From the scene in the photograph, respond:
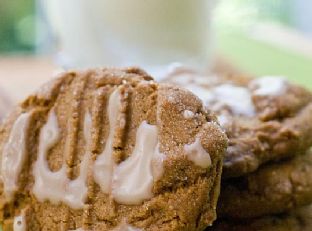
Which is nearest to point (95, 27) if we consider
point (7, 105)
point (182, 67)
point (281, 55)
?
point (7, 105)

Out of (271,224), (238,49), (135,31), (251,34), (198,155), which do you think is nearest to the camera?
(198,155)

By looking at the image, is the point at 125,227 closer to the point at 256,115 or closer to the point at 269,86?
the point at 256,115

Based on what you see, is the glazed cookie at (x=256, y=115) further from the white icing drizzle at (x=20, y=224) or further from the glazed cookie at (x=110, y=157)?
the white icing drizzle at (x=20, y=224)

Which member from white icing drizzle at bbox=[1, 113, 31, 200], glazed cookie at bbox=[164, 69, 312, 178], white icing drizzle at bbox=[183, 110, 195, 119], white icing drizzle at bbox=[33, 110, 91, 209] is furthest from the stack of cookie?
white icing drizzle at bbox=[1, 113, 31, 200]

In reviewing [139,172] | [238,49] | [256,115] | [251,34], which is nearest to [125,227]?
[139,172]

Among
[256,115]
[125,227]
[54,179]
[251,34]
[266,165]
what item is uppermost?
[251,34]

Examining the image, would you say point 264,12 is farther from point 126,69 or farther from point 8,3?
point 126,69

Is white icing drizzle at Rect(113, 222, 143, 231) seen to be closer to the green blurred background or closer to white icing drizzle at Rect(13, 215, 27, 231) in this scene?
white icing drizzle at Rect(13, 215, 27, 231)
